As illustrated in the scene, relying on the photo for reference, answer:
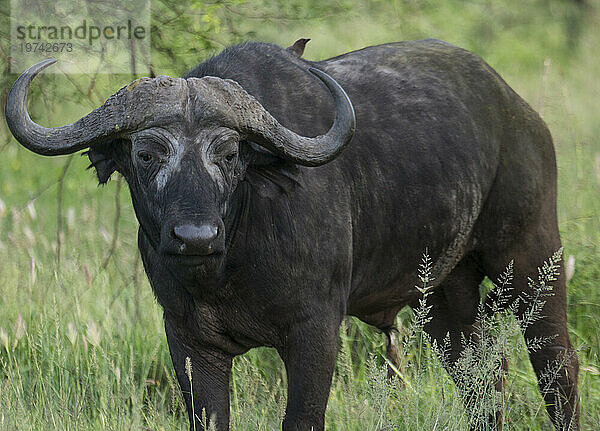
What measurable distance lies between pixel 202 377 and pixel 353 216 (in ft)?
3.31

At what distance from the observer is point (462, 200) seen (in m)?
4.80

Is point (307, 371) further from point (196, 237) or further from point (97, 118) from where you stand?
point (97, 118)

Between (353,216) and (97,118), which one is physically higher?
(97,118)

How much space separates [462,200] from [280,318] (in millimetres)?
1302

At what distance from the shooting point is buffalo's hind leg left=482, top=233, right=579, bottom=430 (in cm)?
499

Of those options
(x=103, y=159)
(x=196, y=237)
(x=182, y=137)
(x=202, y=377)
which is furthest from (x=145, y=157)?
(x=202, y=377)

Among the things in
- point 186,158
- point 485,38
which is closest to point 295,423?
point 186,158

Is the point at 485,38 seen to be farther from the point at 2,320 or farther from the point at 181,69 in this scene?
the point at 2,320

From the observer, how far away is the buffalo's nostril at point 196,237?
3.32 metres

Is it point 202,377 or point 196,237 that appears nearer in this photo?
point 196,237

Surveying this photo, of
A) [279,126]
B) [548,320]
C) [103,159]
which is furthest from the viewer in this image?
[548,320]

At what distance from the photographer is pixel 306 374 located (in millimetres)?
4027

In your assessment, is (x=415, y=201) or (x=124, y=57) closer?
(x=415, y=201)

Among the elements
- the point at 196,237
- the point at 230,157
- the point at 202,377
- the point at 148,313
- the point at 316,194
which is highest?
the point at 230,157
